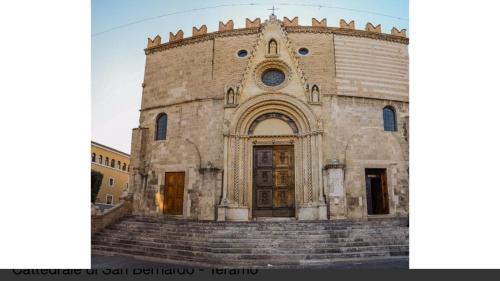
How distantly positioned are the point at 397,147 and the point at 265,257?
20.2 ft

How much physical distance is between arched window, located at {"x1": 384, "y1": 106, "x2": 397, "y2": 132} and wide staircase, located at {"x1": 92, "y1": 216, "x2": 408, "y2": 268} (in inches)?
127

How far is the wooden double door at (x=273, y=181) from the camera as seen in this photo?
1024 cm

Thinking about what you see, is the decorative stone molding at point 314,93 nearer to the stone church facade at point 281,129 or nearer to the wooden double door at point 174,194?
the stone church facade at point 281,129

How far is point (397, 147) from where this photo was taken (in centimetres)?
1034

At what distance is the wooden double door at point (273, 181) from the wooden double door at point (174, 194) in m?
2.42

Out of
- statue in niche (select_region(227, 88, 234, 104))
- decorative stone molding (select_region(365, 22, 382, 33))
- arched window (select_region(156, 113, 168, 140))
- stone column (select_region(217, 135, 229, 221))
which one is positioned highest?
decorative stone molding (select_region(365, 22, 382, 33))

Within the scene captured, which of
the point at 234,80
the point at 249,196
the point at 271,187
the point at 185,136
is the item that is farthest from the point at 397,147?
the point at 185,136

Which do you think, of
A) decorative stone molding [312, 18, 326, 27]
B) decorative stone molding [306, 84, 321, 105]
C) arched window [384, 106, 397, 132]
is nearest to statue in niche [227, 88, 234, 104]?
decorative stone molding [306, 84, 321, 105]

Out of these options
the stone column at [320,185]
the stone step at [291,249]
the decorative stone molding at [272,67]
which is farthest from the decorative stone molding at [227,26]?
the stone step at [291,249]

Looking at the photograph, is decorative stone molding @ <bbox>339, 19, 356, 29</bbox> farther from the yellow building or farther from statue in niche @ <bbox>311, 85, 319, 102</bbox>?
the yellow building

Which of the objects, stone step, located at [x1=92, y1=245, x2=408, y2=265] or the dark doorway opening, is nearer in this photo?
stone step, located at [x1=92, y1=245, x2=408, y2=265]

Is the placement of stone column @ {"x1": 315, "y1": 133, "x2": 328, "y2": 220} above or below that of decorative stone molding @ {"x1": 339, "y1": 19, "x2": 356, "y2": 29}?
below

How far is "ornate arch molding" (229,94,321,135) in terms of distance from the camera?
34.6 ft

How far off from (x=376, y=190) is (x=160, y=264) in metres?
6.95
